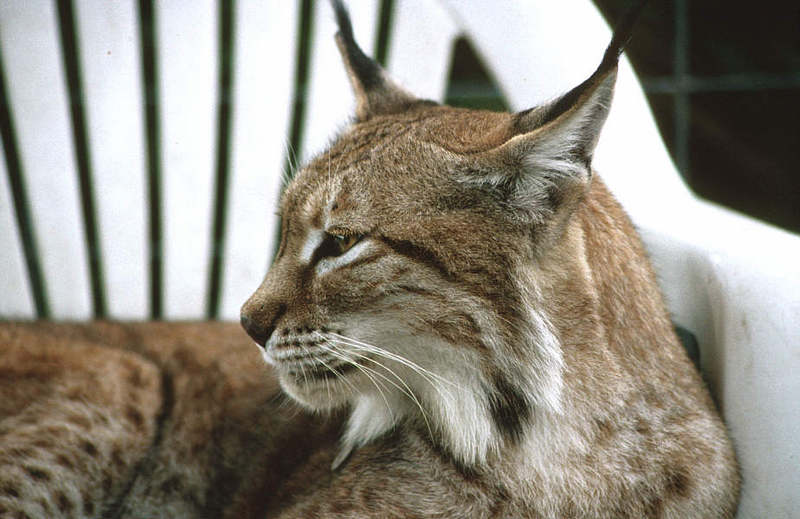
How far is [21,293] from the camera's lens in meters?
2.33

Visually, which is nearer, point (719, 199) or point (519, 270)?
point (519, 270)

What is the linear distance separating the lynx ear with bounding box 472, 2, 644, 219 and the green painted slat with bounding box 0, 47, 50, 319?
4.72 ft

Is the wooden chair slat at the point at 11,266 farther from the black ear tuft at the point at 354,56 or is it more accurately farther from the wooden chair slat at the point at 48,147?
the black ear tuft at the point at 354,56

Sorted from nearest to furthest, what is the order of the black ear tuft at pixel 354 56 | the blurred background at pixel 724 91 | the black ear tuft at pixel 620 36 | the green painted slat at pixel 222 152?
the black ear tuft at pixel 620 36
the black ear tuft at pixel 354 56
the green painted slat at pixel 222 152
the blurred background at pixel 724 91

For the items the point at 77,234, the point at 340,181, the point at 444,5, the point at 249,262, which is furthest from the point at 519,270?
the point at 77,234

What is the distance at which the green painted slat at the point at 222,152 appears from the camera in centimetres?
226

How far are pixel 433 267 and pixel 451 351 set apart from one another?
129 mm

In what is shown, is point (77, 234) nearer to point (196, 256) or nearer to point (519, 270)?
point (196, 256)

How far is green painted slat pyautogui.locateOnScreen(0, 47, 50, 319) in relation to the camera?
2188mm

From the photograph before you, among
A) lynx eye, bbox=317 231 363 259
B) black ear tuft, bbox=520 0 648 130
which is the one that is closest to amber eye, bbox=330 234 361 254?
lynx eye, bbox=317 231 363 259

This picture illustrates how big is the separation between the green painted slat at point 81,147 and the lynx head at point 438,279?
1067mm

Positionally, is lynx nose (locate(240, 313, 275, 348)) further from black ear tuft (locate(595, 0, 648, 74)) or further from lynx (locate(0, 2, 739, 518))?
black ear tuft (locate(595, 0, 648, 74))

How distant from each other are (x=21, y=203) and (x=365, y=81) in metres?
1.09

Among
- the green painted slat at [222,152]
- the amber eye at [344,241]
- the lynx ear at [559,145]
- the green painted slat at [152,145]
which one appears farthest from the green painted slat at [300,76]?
the lynx ear at [559,145]
